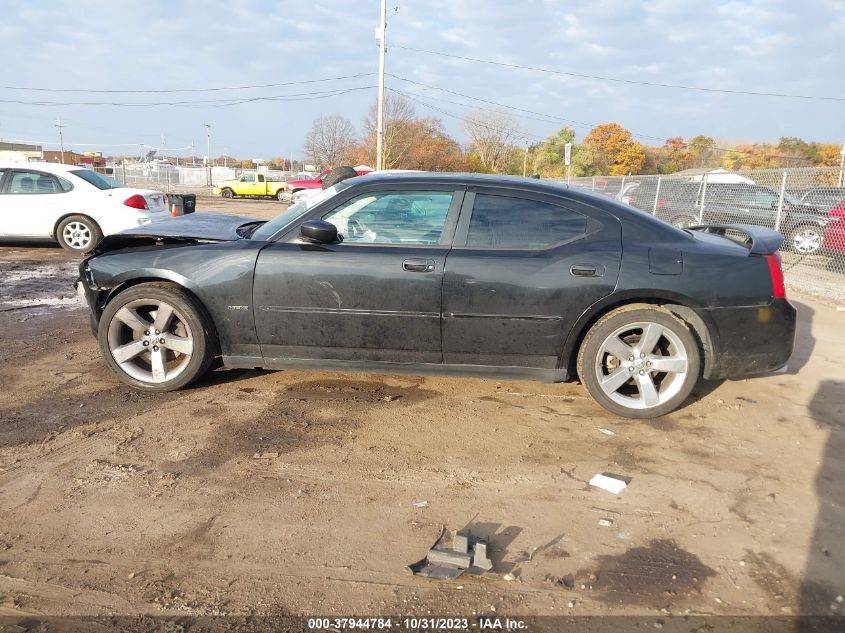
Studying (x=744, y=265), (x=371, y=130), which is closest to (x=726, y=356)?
(x=744, y=265)

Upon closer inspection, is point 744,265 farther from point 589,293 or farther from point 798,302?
point 798,302

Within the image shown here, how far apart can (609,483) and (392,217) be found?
2.11m

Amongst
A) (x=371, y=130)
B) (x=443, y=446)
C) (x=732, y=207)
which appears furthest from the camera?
(x=371, y=130)

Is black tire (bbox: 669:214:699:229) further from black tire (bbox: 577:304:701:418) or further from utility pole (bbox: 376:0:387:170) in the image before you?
utility pole (bbox: 376:0:387:170)

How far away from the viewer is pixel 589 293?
145 inches

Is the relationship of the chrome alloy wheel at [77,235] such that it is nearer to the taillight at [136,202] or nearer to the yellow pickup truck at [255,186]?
the taillight at [136,202]

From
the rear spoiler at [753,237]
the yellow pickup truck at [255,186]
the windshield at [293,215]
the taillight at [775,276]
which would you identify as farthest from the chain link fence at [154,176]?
the taillight at [775,276]

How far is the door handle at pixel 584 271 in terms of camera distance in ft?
12.1

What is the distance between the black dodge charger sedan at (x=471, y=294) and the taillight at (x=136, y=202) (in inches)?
257

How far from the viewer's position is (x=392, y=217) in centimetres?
389

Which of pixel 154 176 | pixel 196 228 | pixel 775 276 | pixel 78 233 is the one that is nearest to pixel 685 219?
pixel 775 276

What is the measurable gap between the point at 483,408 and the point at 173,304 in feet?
7.19

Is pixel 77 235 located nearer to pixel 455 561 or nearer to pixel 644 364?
pixel 644 364

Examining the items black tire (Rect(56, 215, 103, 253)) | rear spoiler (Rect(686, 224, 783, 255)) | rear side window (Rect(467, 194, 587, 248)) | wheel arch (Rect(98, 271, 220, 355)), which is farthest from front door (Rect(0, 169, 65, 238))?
rear spoiler (Rect(686, 224, 783, 255))
